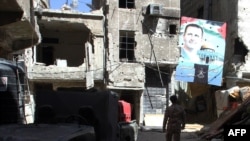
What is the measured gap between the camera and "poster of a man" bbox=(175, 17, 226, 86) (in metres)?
26.5

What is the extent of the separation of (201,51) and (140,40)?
12.6 feet

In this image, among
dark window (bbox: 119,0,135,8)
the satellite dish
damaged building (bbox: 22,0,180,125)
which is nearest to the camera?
damaged building (bbox: 22,0,180,125)

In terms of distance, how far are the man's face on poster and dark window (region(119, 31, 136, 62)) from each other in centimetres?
341

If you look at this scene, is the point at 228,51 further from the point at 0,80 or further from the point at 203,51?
the point at 0,80

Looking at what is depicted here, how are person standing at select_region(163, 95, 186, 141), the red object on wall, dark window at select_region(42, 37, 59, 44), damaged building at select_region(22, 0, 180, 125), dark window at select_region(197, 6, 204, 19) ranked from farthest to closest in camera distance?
dark window at select_region(197, 6, 204, 19) < dark window at select_region(42, 37, 59, 44) < damaged building at select_region(22, 0, 180, 125) < person standing at select_region(163, 95, 186, 141) < the red object on wall

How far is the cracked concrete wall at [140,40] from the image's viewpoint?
27766 millimetres

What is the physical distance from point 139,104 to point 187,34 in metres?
5.03

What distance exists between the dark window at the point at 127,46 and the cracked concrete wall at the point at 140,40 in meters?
0.28

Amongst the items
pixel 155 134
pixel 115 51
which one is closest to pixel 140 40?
pixel 115 51

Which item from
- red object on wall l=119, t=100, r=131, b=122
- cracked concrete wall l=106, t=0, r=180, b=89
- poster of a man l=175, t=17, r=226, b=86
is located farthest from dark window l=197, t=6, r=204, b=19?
red object on wall l=119, t=100, r=131, b=122

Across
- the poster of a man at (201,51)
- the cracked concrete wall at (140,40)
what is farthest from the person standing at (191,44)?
the cracked concrete wall at (140,40)

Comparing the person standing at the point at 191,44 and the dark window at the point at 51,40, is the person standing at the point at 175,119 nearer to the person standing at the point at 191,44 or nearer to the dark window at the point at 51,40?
the person standing at the point at 191,44

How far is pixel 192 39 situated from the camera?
2647 centimetres

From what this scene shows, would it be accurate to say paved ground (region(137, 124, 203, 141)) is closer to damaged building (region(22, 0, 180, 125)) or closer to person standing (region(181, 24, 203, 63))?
damaged building (region(22, 0, 180, 125))
